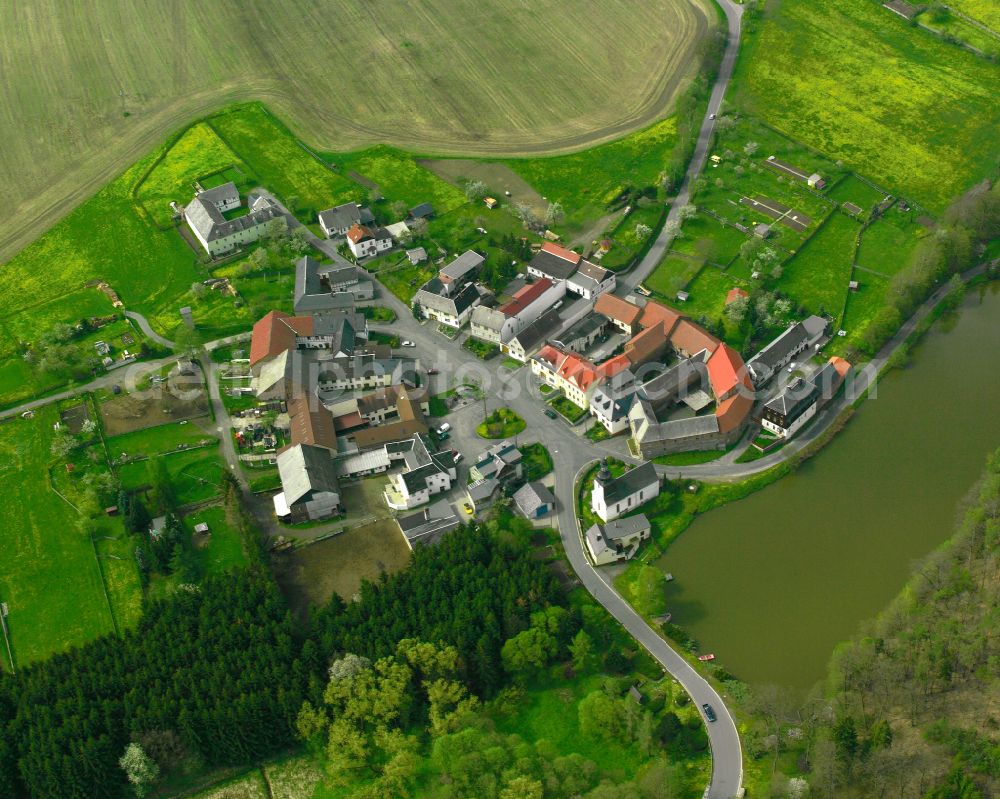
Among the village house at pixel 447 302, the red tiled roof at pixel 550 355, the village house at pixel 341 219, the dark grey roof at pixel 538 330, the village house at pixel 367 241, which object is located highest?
the village house at pixel 341 219

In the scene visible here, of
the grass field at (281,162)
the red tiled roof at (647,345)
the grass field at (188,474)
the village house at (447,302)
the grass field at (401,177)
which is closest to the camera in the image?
the grass field at (188,474)

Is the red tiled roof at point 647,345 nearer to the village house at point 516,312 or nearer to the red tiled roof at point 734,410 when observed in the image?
the red tiled roof at point 734,410

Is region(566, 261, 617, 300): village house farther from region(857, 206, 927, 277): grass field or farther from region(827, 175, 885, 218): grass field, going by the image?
region(827, 175, 885, 218): grass field

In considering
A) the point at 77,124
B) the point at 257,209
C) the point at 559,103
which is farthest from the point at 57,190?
the point at 559,103

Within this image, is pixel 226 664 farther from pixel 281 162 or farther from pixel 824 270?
pixel 281 162

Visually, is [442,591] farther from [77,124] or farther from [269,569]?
[77,124]

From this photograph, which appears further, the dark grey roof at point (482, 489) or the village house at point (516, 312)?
the village house at point (516, 312)

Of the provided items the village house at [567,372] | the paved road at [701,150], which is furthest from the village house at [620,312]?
the village house at [567,372]
